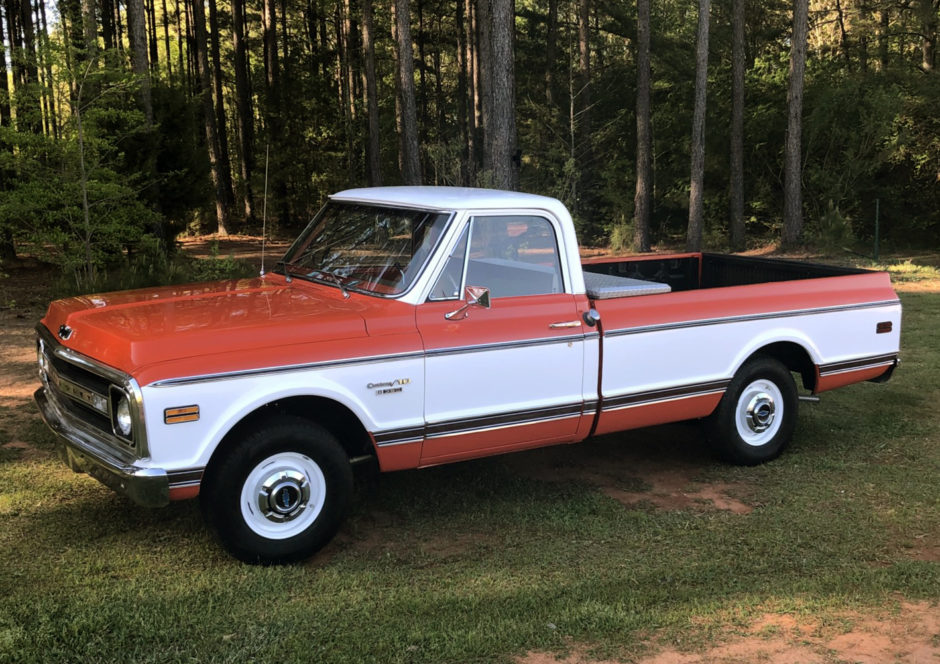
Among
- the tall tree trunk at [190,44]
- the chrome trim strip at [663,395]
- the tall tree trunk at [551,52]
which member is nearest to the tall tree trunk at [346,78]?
the tall tree trunk at [190,44]

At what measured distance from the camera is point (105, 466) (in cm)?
422

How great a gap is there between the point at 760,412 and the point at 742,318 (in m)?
0.80

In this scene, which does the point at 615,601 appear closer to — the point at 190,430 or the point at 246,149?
the point at 190,430

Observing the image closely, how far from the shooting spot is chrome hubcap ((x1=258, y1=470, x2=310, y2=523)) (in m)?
4.44

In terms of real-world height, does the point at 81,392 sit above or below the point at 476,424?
above

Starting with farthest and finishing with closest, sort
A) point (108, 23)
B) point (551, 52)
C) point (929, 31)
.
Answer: point (551, 52) < point (929, 31) < point (108, 23)

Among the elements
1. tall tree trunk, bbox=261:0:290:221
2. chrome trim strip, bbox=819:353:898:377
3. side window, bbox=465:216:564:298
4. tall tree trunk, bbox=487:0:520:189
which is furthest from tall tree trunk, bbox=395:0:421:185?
side window, bbox=465:216:564:298

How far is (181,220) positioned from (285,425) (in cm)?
1373

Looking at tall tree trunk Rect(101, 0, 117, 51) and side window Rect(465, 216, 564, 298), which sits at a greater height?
tall tree trunk Rect(101, 0, 117, 51)

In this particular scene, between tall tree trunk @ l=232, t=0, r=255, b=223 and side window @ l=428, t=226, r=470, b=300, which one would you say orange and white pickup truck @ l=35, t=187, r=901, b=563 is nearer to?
side window @ l=428, t=226, r=470, b=300

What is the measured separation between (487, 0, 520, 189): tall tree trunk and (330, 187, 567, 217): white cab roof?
8999 mm

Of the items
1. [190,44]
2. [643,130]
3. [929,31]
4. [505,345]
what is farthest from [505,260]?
[190,44]

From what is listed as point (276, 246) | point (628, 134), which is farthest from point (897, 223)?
point (276, 246)

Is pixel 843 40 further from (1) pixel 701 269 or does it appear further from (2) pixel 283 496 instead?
(2) pixel 283 496
